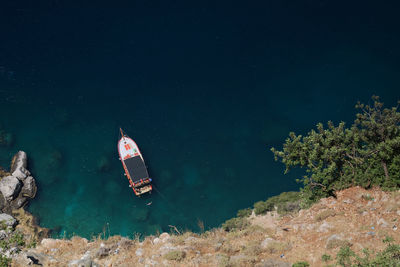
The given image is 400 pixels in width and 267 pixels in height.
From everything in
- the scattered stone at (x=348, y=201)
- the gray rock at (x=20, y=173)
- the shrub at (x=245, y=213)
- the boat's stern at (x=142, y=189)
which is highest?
the gray rock at (x=20, y=173)

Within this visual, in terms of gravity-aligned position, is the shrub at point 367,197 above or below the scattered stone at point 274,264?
above

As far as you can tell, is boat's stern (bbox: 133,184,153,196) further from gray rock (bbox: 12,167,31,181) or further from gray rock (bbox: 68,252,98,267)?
gray rock (bbox: 68,252,98,267)

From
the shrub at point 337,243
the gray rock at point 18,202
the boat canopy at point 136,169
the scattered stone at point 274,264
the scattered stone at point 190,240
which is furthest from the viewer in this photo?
the boat canopy at point 136,169

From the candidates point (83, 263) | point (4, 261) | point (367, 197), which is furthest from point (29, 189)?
point (367, 197)

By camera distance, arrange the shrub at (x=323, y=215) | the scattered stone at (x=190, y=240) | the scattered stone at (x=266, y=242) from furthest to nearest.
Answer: the shrub at (x=323, y=215) → the scattered stone at (x=190, y=240) → the scattered stone at (x=266, y=242)

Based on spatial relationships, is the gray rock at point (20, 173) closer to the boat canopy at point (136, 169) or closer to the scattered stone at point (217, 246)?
the boat canopy at point (136, 169)

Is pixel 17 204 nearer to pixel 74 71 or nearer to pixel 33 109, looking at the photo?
pixel 33 109

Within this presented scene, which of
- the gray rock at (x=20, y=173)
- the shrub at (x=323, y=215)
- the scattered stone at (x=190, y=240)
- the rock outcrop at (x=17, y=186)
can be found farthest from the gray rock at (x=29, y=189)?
the shrub at (x=323, y=215)
